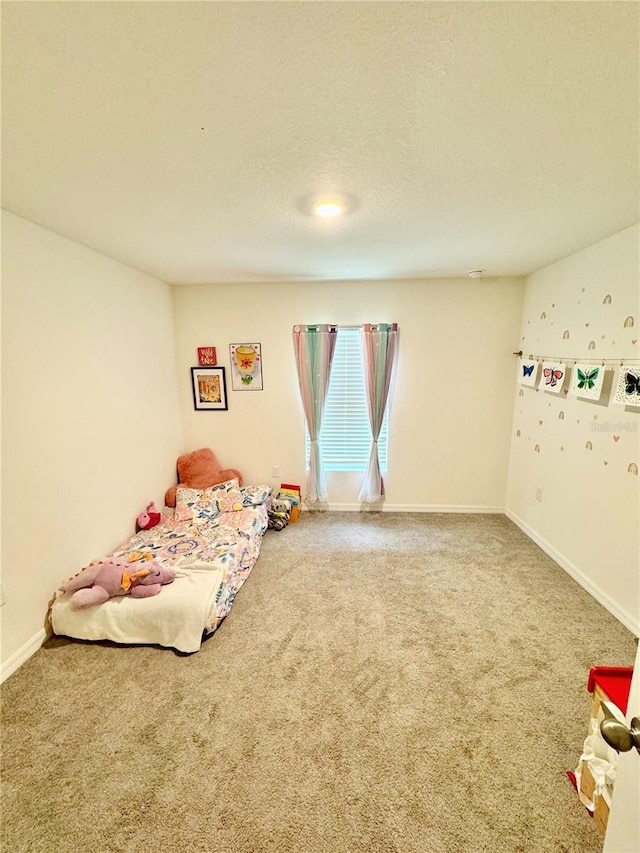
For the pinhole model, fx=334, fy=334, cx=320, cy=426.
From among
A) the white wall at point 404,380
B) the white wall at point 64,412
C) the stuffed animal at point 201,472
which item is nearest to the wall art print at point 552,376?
the white wall at point 404,380

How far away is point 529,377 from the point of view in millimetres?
2928

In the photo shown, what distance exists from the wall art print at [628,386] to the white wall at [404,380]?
4.05 feet

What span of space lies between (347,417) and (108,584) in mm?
2358

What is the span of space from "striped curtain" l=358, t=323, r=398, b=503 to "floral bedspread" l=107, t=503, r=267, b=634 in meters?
1.37

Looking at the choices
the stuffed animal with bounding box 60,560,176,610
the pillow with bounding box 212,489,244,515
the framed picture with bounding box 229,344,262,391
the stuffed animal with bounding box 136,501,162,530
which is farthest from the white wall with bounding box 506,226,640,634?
the stuffed animal with bounding box 136,501,162,530

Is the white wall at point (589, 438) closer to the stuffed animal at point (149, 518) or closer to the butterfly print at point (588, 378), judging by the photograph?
the butterfly print at point (588, 378)

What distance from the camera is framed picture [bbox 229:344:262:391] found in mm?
3344

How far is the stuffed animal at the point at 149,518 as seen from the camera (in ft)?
9.05

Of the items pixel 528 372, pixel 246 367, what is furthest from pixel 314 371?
pixel 528 372

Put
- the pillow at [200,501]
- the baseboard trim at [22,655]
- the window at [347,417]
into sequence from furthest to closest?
the window at [347,417]
the pillow at [200,501]
the baseboard trim at [22,655]

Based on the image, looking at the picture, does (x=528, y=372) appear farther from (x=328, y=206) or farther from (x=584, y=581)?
(x=328, y=206)

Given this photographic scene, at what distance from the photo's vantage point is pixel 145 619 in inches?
72.5

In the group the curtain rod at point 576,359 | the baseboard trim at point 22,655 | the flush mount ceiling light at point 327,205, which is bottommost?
the baseboard trim at point 22,655

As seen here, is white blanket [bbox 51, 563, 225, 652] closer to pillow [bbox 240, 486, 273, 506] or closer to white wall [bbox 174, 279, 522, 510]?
pillow [bbox 240, 486, 273, 506]
